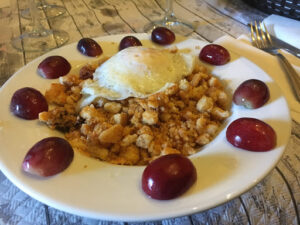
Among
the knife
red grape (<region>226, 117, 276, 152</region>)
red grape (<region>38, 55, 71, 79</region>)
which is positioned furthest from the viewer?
the knife

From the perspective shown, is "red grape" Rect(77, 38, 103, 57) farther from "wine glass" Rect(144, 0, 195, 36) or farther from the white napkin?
the white napkin

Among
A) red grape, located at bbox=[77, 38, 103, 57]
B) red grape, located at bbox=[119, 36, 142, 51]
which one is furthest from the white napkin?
red grape, located at bbox=[77, 38, 103, 57]

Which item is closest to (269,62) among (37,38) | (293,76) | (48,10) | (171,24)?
(293,76)

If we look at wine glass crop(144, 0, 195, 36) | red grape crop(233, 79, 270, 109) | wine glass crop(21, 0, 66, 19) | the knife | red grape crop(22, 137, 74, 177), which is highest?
red grape crop(233, 79, 270, 109)

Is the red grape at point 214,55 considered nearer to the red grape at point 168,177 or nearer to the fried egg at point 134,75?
the fried egg at point 134,75

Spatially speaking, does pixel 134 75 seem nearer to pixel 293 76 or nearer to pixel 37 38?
pixel 293 76
